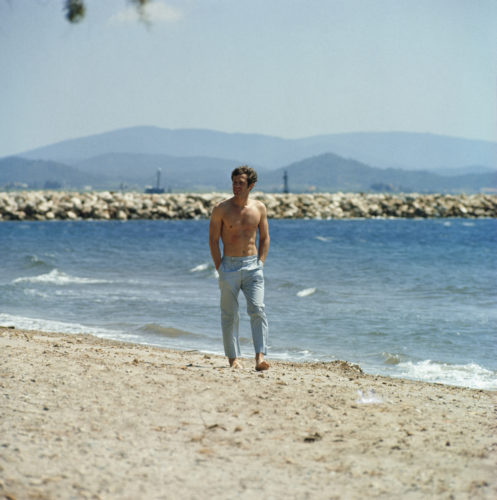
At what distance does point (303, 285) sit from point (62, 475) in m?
14.8

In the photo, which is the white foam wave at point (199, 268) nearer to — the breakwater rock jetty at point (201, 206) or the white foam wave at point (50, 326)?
the white foam wave at point (50, 326)

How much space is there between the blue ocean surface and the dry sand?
3.03 metres

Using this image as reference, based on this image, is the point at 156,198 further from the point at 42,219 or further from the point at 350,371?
the point at 350,371

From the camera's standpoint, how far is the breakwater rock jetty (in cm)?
5622

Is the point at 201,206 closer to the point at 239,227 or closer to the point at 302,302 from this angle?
the point at 302,302

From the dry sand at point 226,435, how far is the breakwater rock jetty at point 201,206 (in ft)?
166

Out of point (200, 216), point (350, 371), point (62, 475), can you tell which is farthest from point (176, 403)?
point (200, 216)

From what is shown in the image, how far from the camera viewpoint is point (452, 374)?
9.27 m

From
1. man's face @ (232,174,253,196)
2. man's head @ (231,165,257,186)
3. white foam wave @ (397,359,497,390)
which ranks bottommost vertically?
white foam wave @ (397,359,497,390)

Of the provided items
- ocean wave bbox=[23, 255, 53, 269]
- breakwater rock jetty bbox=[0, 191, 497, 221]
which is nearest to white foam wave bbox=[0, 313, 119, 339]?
ocean wave bbox=[23, 255, 53, 269]

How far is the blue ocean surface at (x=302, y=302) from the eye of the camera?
35.1 feet

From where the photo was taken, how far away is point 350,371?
339 inches

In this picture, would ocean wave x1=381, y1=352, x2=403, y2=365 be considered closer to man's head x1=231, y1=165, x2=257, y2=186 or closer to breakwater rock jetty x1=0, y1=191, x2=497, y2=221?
man's head x1=231, y1=165, x2=257, y2=186

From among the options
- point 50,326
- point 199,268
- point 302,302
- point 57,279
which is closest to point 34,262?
point 57,279
